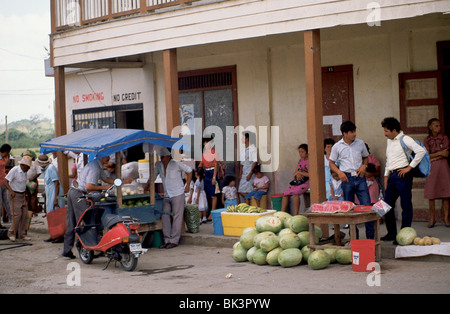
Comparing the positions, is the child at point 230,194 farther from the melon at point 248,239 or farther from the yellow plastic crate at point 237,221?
the melon at point 248,239

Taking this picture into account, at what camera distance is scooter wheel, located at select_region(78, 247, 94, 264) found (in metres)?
10.2

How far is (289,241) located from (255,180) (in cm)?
424

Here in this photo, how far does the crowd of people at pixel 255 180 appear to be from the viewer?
9.64 metres

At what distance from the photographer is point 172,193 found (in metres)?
11.5

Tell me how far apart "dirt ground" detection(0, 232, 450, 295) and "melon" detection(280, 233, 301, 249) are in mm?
327

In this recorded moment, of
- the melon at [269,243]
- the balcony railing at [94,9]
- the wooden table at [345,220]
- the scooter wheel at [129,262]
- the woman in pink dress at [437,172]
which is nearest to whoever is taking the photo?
the wooden table at [345,220]

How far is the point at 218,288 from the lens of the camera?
312 inches

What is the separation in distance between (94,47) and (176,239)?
14.9ft

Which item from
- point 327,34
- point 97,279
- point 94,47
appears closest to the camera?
point 97,279

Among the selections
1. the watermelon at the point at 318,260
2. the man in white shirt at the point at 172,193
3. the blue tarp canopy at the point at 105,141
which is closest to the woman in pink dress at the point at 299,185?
the man in white shirt at the point at 172,193

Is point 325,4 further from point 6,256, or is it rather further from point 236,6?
point 6,256

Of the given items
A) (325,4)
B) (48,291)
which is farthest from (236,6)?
(48,291)

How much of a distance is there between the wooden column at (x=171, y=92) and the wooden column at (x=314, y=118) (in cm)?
287

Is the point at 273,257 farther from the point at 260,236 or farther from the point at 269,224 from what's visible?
the point at 269,224
